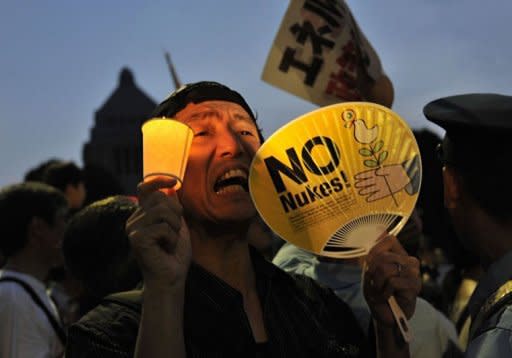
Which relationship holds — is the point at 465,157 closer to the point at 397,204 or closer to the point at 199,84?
the point at 397,204

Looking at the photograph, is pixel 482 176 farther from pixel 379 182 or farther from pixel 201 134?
pixel 201 134

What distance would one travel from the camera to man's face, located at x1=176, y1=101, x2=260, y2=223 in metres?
2.57

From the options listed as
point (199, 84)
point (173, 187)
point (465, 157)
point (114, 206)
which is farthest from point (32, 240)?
point (465, 157)

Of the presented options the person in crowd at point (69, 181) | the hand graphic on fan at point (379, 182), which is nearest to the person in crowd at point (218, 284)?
the hand graphic on fan at point (379, 182)

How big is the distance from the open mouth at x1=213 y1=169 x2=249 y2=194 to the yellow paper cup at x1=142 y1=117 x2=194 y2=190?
0.31 metres

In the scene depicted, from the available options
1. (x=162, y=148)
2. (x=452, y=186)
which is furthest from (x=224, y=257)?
(x=452, y=186)

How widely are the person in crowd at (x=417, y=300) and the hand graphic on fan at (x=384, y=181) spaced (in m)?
0.43

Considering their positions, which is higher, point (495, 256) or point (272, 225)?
point (272, 225)

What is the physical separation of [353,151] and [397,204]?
0.76 ft

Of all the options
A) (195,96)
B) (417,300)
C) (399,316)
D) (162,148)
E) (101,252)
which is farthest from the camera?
(101,252)

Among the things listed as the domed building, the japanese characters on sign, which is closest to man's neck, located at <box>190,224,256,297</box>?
the japanese characters on sign

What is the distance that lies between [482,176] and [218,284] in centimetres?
93

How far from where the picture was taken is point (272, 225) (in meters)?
2.54

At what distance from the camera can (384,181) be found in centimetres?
253
